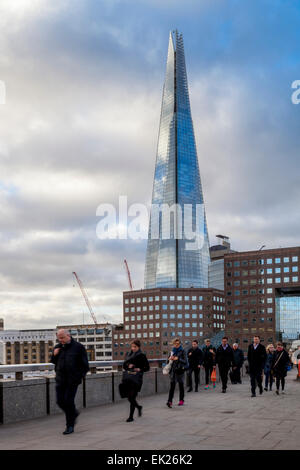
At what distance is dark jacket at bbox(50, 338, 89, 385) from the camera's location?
38.2 ft

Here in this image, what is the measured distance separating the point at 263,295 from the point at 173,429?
600 feet

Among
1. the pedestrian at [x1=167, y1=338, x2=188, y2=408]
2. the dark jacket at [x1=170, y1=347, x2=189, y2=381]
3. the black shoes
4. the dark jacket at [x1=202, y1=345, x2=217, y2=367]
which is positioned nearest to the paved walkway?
the black shoes

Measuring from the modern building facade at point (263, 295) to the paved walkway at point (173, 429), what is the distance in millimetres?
173828

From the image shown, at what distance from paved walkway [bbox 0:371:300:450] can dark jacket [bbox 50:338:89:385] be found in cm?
108

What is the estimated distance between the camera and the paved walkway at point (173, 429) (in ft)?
33.0

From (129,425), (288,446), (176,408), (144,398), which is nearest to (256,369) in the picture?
(144,398)

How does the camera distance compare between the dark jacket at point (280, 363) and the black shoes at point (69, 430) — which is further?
the dark jacket at point (280, 363)


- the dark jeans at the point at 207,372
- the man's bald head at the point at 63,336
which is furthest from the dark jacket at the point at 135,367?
the dark jeans at the point at 207,372

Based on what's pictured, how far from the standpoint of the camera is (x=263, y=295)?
624 ft

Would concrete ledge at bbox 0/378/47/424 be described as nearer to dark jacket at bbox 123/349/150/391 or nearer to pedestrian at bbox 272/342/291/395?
dark jacket at bbox 123/349/150/391

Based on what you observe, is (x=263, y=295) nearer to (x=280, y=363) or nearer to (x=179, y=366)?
(x=280, y=363)

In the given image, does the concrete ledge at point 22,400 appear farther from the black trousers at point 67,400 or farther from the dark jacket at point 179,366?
the dark jacket at point 179,366

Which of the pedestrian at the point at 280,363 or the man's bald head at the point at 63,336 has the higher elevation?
the man's bald head at the point at 63,336
